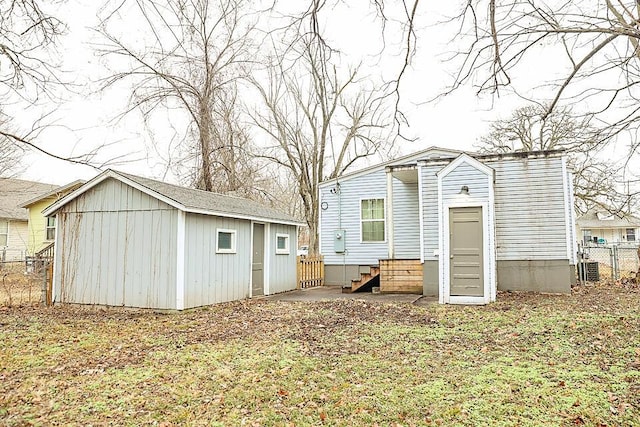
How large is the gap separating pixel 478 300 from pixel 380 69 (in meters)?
6.68

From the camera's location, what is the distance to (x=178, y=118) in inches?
694

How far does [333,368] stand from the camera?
5.11m

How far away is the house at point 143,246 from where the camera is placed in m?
9.41

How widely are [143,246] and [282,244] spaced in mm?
4865

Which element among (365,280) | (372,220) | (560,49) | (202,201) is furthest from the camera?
(372,220)

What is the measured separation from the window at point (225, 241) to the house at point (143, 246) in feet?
0.08

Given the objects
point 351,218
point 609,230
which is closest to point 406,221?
point 351,218

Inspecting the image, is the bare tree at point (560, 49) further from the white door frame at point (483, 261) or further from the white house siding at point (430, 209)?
the white house siding at point (430, 209)

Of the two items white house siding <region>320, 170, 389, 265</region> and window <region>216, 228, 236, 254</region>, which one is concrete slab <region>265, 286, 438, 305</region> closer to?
white house siding <region>320, 170, 389, 265</region>

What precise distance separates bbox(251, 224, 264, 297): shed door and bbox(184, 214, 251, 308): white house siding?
0.27 meters

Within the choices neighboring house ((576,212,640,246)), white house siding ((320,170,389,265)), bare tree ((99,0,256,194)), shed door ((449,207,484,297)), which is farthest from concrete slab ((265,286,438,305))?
neighboring house ((576,212,640,246))

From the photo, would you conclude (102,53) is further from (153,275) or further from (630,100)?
(630,100)

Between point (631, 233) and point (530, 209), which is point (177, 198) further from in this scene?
point (631, 233)

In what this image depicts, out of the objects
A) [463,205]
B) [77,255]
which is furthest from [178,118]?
[463,205]
